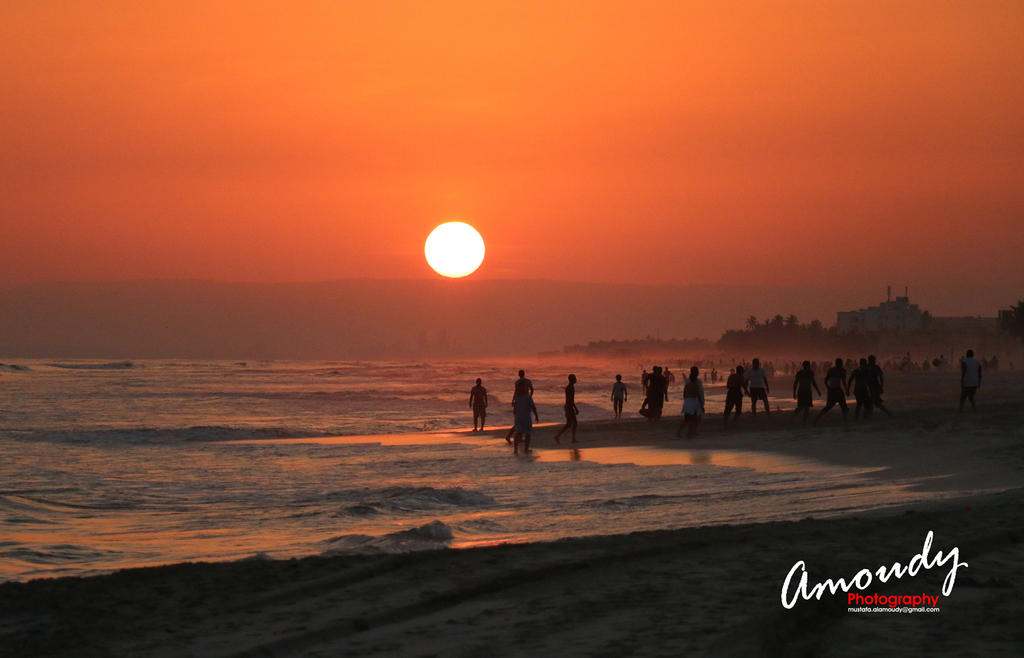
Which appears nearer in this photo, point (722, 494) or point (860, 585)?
point (860, 585)

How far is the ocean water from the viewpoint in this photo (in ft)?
39.8

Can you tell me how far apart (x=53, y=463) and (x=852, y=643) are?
21522 millimetres

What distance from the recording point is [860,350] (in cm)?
18288

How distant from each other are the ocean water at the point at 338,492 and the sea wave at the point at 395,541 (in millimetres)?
26

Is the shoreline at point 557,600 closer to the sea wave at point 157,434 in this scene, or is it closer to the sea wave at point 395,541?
the sea wave at point 395,541

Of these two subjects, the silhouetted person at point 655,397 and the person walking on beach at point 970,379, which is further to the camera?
the silhouetted person at point 655,397

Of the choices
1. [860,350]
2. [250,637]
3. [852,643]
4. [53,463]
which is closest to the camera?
[852,643]

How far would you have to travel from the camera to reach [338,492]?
17.8 m

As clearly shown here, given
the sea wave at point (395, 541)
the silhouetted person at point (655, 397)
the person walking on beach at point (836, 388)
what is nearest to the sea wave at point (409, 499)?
the sea wave at point (395, 541)

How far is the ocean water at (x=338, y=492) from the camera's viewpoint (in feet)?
39.8

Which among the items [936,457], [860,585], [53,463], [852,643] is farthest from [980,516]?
[53,463]

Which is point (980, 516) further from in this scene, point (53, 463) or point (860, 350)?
point (860, 350)

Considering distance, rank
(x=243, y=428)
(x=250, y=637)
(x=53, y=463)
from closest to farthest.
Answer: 1. (x=250, y=637)
2. (x=53, y=463)
3. (x=243, y=428)

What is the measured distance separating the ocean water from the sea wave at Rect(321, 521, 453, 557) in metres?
0.03
